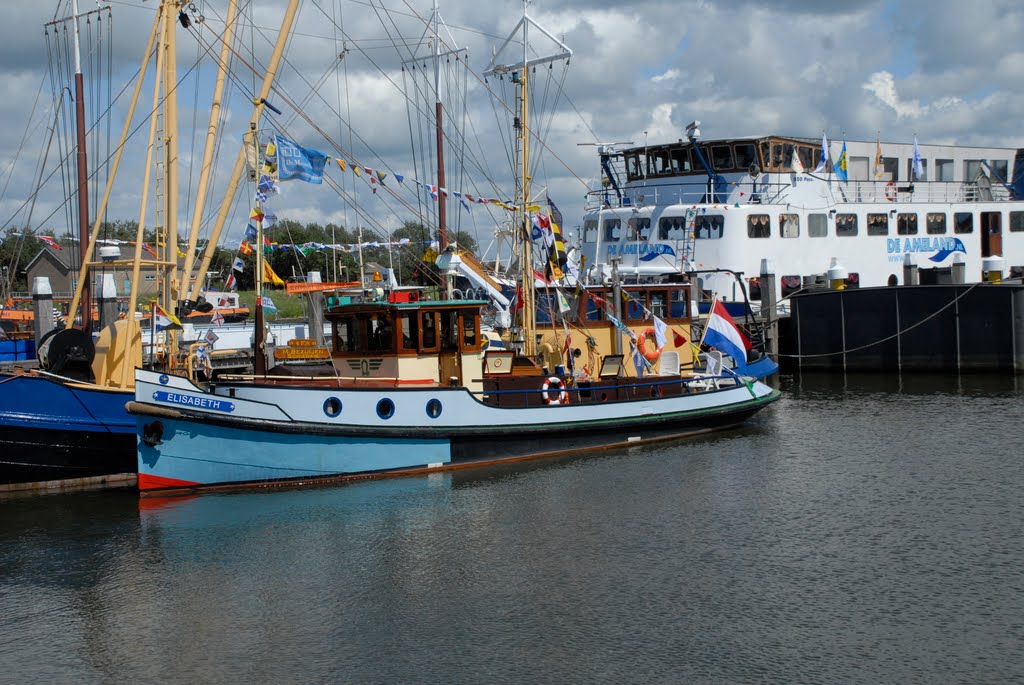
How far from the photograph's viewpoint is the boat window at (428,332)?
21281mm

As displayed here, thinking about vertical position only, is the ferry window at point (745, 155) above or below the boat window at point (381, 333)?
above

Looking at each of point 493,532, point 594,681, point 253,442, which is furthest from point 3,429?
point 594,681

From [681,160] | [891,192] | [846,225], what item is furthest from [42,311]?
[891,192]

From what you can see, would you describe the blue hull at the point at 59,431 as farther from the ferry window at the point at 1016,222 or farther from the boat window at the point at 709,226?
the ferry window at the point at 1016,222

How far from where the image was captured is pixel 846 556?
1483 centimetres

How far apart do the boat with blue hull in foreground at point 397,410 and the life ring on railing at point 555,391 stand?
0.03 metres

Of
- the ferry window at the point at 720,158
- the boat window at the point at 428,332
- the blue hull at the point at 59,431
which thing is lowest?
the blue hull at the point at 59,431

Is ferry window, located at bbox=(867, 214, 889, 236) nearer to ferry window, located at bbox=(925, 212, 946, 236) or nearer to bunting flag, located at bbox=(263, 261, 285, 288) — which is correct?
ferry window, located at bbox=(925, 212, 946, 236)

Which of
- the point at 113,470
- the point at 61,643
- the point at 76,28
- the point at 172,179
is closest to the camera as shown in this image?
the point at 61,643

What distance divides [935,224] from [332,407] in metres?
33.5

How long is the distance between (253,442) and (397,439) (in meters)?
2.68

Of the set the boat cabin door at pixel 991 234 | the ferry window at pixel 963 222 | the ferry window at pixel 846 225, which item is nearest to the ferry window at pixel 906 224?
the ferry window at pixel 963 222

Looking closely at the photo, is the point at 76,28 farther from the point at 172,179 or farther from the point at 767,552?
the point at 767,552

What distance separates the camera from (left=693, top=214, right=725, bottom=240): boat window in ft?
125
